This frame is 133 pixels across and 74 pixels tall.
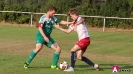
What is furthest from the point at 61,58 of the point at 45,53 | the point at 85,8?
the point at 85,8

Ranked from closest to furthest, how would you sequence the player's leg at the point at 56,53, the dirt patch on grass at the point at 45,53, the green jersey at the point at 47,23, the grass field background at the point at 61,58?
1. the grass field background at the point at 61,58
2. the green jersey at the point at 47,23
3. the player's leg at the point at 56,53
4. the dirt patch on grass at the point at 45,53

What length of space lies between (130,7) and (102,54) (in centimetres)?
1676

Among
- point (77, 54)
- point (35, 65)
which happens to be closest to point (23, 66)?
point (35, 65)

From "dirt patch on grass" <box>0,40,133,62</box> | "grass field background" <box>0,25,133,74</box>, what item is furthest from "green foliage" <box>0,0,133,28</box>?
"dirt patch on grass" <box>0,40,133,62</box>

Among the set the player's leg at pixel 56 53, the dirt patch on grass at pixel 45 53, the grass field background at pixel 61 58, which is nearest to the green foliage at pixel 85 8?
the grass field background at pixel 61 58

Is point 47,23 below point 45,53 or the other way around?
the other way around

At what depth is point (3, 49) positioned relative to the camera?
1538 cm

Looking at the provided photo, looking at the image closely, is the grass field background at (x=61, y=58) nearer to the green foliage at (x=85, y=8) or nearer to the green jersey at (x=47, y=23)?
the green jersey at (x=47, y=23)

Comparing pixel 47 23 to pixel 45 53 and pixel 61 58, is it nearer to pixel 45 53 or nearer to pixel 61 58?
pixel 61 58

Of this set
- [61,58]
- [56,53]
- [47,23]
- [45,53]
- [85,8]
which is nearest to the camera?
[47,23]

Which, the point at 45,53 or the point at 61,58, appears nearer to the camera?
the point at 61,58

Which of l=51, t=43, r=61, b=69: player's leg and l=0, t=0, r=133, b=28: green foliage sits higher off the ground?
l=51, t=43, r=61, b=69: player's leg

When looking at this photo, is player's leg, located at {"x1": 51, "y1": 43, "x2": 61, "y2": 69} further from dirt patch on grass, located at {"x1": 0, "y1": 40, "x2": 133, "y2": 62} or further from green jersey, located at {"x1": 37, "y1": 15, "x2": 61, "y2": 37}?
dirt patch on grass, located at {"x1": 0, "y1": 40, "x2": 133, "y2": 62}

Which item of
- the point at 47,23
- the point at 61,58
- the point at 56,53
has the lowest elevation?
the point at 61,58
